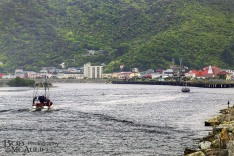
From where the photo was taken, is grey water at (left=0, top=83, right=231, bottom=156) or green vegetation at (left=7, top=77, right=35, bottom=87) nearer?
grey water at (left=0, top=83, right=231, bottom=156)

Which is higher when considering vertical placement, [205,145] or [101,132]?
[205,145]

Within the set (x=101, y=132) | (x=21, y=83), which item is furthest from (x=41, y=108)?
(x=21, y=83)

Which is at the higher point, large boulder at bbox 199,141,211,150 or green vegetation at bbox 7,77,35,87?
green vegetation at bbox 7,77,35,87

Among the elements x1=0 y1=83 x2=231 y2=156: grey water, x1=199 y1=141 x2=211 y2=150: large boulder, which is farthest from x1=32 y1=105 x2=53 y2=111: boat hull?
x1=199 y1=141 x2=211 y2=150: large boulder

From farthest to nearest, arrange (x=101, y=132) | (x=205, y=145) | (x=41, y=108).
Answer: (x=41, y=108) < (x=101, y=132) < (x=205, y=145)

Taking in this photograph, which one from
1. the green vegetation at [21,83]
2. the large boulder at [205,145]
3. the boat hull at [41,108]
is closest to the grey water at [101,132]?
the large boulder at [205,145]

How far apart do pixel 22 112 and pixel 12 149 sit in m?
30.6

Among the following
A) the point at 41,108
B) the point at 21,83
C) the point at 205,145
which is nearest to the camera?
the point at 205,145

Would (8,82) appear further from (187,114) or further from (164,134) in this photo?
(164,134)

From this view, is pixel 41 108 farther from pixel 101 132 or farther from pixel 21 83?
pixel 21 83

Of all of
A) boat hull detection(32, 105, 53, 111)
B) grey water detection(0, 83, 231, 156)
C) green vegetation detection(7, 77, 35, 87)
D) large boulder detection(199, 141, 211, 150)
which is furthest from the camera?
green vegetation detection(7, 77, 35, 87)

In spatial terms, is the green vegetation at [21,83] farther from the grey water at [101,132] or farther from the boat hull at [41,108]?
the grey water at [101,132]

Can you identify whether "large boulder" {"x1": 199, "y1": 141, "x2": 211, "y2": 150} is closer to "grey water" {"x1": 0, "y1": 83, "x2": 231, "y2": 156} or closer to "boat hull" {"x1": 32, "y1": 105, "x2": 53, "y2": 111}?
"grey water" {"x1": 0, "y1": 83, "x2": 231, "y2": 156}

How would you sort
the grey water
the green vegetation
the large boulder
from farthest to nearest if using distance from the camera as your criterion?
the green vegetation
the grey water
the large boulder
